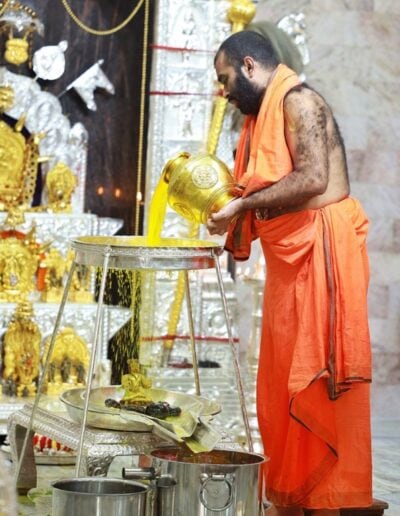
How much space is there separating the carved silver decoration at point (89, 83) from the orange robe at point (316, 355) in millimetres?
3087

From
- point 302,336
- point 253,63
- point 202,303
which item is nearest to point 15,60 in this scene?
point 202,303

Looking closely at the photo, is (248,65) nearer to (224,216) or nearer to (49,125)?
(224,216)

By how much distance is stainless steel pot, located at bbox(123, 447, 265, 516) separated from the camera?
413 centimetres

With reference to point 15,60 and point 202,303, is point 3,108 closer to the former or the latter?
point 15,60

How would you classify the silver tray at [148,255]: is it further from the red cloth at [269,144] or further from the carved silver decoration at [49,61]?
the carved silver decoration at [49,61]

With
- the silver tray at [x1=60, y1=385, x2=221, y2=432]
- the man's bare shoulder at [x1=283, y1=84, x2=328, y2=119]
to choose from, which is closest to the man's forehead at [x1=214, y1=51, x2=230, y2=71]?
the man's bare shoulder at [x1=283, y1=84, x2=328, y2=119]

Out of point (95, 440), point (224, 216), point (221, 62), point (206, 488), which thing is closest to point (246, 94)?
point (221, 62)

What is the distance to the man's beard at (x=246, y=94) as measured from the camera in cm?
492

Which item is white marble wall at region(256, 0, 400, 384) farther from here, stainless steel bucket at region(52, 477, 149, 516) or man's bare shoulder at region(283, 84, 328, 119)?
stainless steel bucket at region(52, 477, 149, 516)

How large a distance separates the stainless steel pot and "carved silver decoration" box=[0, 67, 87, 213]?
3823 millimetres

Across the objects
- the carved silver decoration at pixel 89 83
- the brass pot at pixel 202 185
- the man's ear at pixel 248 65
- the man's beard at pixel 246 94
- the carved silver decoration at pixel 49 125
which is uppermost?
the carved silver decoration at pixel 89 83

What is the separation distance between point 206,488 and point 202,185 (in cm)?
128

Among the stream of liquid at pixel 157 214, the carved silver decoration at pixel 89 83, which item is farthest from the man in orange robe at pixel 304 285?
the carved silver decoration at pixel 89 83

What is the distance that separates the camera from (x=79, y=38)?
7969mm
